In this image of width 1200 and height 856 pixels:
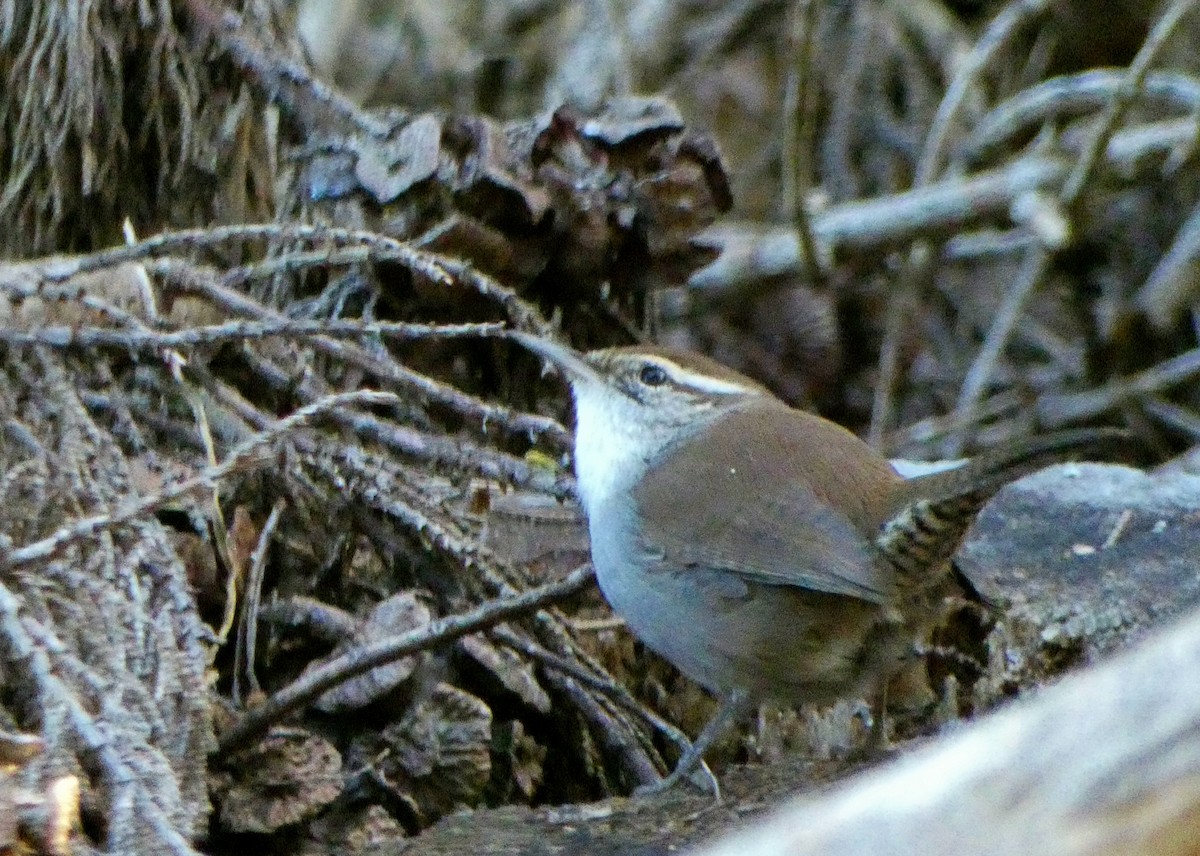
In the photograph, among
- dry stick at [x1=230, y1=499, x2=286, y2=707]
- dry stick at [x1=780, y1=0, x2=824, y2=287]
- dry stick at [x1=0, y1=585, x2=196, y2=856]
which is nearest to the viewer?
dry stick at [x1=0, y1=585, x2=196, y2=856]

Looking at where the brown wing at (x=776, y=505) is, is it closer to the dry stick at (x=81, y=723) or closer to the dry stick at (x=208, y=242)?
the dry stick at (x=208, y=242)

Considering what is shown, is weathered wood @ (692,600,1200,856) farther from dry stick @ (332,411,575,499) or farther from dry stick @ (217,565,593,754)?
dry stick @ (332,411,575,499)

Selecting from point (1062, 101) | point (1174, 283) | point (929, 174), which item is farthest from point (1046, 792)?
point (1062, 101)

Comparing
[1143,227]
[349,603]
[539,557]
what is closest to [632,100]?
[539,557]

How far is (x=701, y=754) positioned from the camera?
9.93 ft

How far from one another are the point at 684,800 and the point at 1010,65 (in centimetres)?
503

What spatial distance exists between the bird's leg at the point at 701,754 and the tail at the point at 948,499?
0.46 m

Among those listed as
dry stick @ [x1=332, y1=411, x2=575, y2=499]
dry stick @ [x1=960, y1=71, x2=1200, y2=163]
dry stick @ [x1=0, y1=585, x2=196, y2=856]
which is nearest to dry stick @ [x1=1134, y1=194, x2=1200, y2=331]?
dry stick @ [x1=960, y1=71, x2=1200, y2=163]

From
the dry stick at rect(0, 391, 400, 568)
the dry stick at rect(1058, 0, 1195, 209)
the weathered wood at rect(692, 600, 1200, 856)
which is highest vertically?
the dry stick at rect(1058, 0, 1195, 209)

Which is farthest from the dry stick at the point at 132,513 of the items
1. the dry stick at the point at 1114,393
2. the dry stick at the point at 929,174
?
the dry stick at the point at 1114,393

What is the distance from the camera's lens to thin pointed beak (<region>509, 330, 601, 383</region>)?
3164 mm

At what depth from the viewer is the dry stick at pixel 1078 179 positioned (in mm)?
4805

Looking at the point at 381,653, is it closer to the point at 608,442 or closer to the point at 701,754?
the point at 701,754

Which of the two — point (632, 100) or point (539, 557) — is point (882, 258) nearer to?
point (632, 100)
